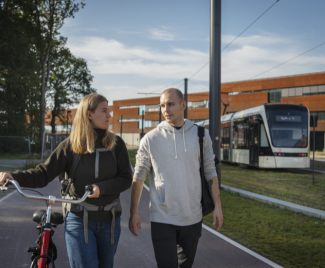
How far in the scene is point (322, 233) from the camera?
6.76 m

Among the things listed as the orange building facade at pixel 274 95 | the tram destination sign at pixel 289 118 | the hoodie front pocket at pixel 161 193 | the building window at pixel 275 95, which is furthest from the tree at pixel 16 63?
the building window at pixel 275 95

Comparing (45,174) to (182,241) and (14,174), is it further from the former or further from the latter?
(182,241)

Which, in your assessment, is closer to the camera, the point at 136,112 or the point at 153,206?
the point at 153,206

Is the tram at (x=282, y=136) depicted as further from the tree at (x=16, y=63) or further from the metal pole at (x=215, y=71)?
the tree at (x=16, y=63)

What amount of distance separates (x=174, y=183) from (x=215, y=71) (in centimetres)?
890

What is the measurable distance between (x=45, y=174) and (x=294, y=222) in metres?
6.23

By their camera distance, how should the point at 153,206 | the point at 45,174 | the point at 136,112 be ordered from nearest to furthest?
the point at 45,174 → the point at 153,206 → the point at 136,112

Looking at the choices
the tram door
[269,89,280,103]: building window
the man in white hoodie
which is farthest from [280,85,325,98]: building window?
the man in white hoodie

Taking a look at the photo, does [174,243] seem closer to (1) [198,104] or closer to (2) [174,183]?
(2) [174,183]

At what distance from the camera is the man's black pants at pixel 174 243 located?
10.00 ft

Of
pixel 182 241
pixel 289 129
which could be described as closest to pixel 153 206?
pixel 182 241

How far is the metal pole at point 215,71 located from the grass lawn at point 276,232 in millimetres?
2472

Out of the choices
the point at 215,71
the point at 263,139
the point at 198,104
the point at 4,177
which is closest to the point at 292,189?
the point at 215,71

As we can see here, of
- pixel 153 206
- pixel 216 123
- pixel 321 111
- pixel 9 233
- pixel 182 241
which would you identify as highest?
pixel 321 111
